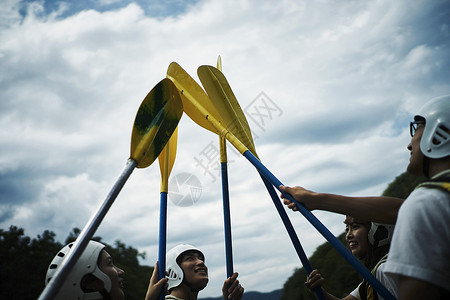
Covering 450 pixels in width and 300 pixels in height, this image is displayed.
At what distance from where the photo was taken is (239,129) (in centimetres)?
407

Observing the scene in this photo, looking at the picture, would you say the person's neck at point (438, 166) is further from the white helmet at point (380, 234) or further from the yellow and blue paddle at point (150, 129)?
the yellow and blue paddle at point (150, 129)

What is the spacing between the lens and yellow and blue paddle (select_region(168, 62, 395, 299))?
270 centimetres

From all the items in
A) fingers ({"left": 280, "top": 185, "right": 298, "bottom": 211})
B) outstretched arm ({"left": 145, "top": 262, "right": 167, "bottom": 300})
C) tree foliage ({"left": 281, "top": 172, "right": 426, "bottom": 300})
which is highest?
fingers ({"left": 280, "top": 185, "right": 298, "bottom": 211})

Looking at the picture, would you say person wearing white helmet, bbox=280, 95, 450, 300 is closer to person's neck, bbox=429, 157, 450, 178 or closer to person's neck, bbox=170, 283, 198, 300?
person's neck, bbox=429, 157, 450, 178

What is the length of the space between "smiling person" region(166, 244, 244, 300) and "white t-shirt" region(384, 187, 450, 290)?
2.67 m

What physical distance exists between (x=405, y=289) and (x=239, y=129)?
2.63 metres

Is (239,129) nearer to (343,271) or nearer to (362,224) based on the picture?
(362,224)

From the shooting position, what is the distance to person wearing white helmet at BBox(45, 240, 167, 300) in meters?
2.83

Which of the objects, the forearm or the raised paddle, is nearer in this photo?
the forearm

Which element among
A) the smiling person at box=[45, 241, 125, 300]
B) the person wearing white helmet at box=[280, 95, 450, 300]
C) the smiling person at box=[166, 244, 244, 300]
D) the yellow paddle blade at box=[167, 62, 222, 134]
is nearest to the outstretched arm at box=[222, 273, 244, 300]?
the smiling person at box=[166, 244, 244, 300]

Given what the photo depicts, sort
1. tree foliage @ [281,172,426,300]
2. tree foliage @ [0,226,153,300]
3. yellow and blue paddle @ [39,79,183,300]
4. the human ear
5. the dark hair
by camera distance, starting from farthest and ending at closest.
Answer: tree foliage @ [0,226,153,300] < tree foliage @ [281,172,426,300] < the dark hair < the human ear < yellow and blue paddle @ [39,79,183,300]

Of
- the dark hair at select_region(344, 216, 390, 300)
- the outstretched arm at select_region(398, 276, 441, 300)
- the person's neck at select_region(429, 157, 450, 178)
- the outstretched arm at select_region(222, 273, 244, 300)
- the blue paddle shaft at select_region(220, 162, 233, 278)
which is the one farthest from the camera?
the blue paddle shaft at select_region(220, 162, 233, 278)

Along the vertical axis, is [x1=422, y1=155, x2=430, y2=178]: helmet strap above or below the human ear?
above

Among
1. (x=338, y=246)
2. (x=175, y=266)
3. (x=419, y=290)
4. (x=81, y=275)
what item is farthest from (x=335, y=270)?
(x=419, y=290)
